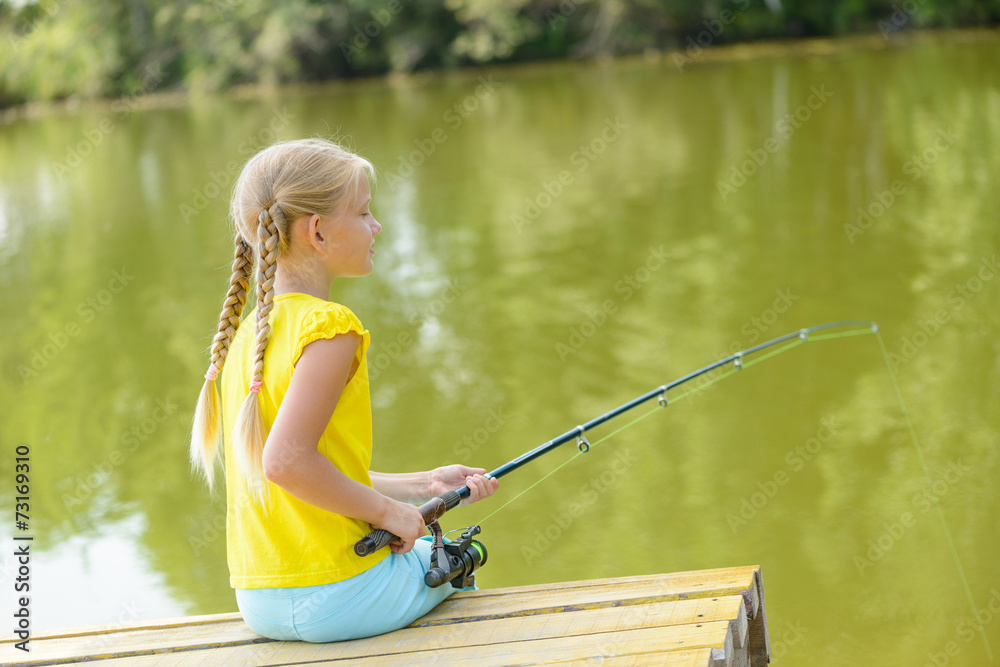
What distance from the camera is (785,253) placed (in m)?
6.58

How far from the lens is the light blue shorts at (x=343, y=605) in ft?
6.14

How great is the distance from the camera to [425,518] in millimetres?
2006

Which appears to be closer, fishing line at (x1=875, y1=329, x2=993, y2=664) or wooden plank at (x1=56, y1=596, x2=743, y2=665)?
wooden plank at (x1=56, y1=596, x2=743, y2=665)

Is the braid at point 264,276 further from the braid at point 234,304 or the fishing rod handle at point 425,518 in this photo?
the fishing rod handle at point 425,518

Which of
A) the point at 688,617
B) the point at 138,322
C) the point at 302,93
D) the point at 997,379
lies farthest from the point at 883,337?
the point at 302,93

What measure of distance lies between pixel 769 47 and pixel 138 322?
1877cm

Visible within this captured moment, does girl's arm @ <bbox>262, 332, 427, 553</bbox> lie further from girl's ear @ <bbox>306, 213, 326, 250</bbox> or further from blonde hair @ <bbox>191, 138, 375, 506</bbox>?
girl's ear @ <bbox>306, 213, 326, 250</bbox>

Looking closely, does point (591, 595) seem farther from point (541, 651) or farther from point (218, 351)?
point (218, 351)

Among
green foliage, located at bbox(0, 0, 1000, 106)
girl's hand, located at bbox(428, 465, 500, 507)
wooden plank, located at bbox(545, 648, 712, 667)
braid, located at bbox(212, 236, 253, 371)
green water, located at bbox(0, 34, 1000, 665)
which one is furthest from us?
green foliage, located at bbox(0, 0, 1000, 106)

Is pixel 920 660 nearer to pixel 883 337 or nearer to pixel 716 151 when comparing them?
pixel 883 337

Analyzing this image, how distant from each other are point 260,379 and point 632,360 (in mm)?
3381

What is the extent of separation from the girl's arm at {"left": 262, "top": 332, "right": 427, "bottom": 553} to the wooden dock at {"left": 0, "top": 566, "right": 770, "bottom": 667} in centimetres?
30

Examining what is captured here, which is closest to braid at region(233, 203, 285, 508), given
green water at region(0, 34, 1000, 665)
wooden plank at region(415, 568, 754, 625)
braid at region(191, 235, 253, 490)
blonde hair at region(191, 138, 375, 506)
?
blonde hair at region(191, 138, 375, 506)

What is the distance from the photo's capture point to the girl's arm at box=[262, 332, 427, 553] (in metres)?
1.72
